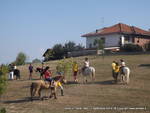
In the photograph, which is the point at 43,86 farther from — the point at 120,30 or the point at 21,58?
the point at 120,30

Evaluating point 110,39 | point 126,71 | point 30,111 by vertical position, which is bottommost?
point 30,111

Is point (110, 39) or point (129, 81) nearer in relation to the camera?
point (129, 81)

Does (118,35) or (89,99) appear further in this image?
(118,35)

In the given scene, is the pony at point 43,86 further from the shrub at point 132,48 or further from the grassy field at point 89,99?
the shrub at point 132,48

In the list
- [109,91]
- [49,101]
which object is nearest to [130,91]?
[109,91]

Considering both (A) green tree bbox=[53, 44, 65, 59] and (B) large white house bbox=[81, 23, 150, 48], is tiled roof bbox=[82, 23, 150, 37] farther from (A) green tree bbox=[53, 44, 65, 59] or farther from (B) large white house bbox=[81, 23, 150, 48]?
(A) green tree bbox=[53, 44, 65, 59]

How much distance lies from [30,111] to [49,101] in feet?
8.57

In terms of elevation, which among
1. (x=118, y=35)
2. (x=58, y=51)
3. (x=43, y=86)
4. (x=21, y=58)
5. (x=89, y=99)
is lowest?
(x=89, y=99)

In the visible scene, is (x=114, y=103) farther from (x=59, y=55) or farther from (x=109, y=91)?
(x=59, y=55)

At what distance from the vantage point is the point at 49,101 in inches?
888

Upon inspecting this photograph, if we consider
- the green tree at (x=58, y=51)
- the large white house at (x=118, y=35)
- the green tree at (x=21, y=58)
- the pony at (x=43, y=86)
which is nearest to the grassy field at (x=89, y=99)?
the pony at (x=43, y=86)

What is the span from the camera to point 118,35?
72.7 meters

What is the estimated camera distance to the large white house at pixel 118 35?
72625 millimetres

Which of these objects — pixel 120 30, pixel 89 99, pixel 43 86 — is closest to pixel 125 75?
pixel 89 99
